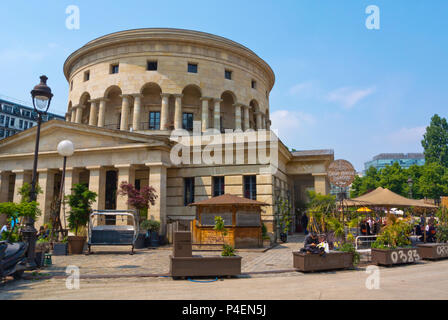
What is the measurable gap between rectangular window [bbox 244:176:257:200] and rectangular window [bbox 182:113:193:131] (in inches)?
442

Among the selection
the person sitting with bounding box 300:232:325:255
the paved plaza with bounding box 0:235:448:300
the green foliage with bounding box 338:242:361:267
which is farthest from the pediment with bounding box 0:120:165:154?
the green foliage with bounding box 338:242:361:267

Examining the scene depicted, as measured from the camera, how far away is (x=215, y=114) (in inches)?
1272

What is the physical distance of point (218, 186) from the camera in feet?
79.9

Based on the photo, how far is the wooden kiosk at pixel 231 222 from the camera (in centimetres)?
1920

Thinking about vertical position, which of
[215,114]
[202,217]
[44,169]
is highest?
[215,114]

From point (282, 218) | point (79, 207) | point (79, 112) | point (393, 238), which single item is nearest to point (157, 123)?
point (79, 112)

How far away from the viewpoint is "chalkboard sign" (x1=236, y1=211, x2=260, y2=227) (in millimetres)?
19375

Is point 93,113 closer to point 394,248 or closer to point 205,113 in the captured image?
point 205,113

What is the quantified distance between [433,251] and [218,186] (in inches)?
546

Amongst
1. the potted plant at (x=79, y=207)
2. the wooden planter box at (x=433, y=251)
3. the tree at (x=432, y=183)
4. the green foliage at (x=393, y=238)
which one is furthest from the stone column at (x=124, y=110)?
the tree at (x=432, y=183)

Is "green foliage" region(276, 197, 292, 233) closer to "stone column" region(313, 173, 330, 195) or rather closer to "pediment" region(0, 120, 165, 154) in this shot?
"stone column" region(313, 173, 330, 195)
